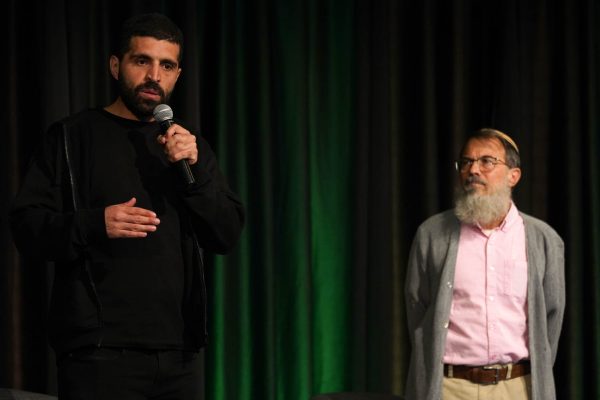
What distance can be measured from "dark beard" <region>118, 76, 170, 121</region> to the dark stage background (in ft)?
5.50

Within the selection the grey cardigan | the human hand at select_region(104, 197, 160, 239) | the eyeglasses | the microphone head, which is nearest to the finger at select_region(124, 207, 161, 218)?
the human hand at select_region(104, 197, 160, 239)

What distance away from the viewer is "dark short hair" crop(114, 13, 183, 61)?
212 centimetres

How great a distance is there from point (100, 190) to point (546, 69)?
3.04m

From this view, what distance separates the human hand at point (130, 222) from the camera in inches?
71.5

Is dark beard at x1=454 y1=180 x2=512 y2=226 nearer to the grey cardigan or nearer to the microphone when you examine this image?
the grey cardigan

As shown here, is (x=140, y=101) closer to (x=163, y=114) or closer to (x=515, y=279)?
(x=163, y=114)

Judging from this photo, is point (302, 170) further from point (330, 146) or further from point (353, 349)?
point (353, 349)

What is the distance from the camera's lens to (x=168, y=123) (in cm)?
197

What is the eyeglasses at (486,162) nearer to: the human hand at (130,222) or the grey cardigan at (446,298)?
the grey cardigan at (446,298)

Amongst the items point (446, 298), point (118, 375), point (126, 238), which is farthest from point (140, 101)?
point (446, 298)

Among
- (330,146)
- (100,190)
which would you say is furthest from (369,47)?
(100,190)

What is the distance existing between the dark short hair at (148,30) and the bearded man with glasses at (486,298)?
58.9 inches

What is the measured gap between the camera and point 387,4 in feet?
13.8

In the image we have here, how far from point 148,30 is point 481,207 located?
1.59 meters
